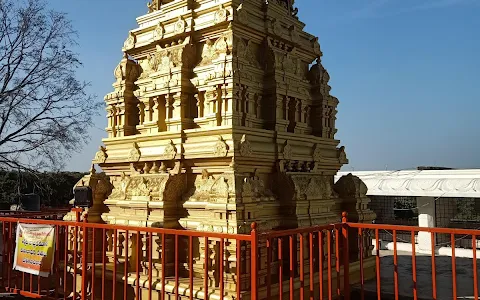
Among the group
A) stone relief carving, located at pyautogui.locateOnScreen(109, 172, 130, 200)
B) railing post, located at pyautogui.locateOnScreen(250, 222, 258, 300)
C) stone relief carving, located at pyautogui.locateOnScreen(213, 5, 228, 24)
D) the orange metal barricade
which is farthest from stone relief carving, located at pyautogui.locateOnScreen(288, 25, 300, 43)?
railing post, located at pyautogui.locateOnScreen(250, 222, 258, 300)

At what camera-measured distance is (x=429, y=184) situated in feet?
42.1

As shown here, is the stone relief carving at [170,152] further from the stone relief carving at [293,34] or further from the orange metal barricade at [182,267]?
the stone relief carving at [293,34]

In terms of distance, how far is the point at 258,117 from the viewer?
7152mm

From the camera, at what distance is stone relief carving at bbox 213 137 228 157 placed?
618 cm

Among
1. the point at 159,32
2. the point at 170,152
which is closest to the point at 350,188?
the point at 170,152

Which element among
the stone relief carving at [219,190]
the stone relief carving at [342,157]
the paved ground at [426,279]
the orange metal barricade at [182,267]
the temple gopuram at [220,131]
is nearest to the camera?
the orange metal barricade at [182,267]

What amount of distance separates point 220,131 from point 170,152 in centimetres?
98

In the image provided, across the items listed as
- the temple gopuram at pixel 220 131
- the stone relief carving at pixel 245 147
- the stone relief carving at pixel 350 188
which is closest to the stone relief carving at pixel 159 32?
the temple gopuram at pixel 220 131

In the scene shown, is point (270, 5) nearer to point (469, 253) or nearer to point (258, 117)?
point (258, 117)

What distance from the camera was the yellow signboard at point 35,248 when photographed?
5230mm

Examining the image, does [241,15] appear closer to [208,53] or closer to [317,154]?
[208,53]

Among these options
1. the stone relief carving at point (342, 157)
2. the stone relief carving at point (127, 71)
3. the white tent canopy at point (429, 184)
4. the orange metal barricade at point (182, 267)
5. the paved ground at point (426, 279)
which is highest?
the stone relief carving at point (127, 71)

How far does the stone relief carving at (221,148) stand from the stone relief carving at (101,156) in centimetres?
279

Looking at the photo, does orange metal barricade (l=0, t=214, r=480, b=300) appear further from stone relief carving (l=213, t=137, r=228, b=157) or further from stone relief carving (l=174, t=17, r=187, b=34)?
stone relief carving (l=174, t=17, r=187, b=34)
